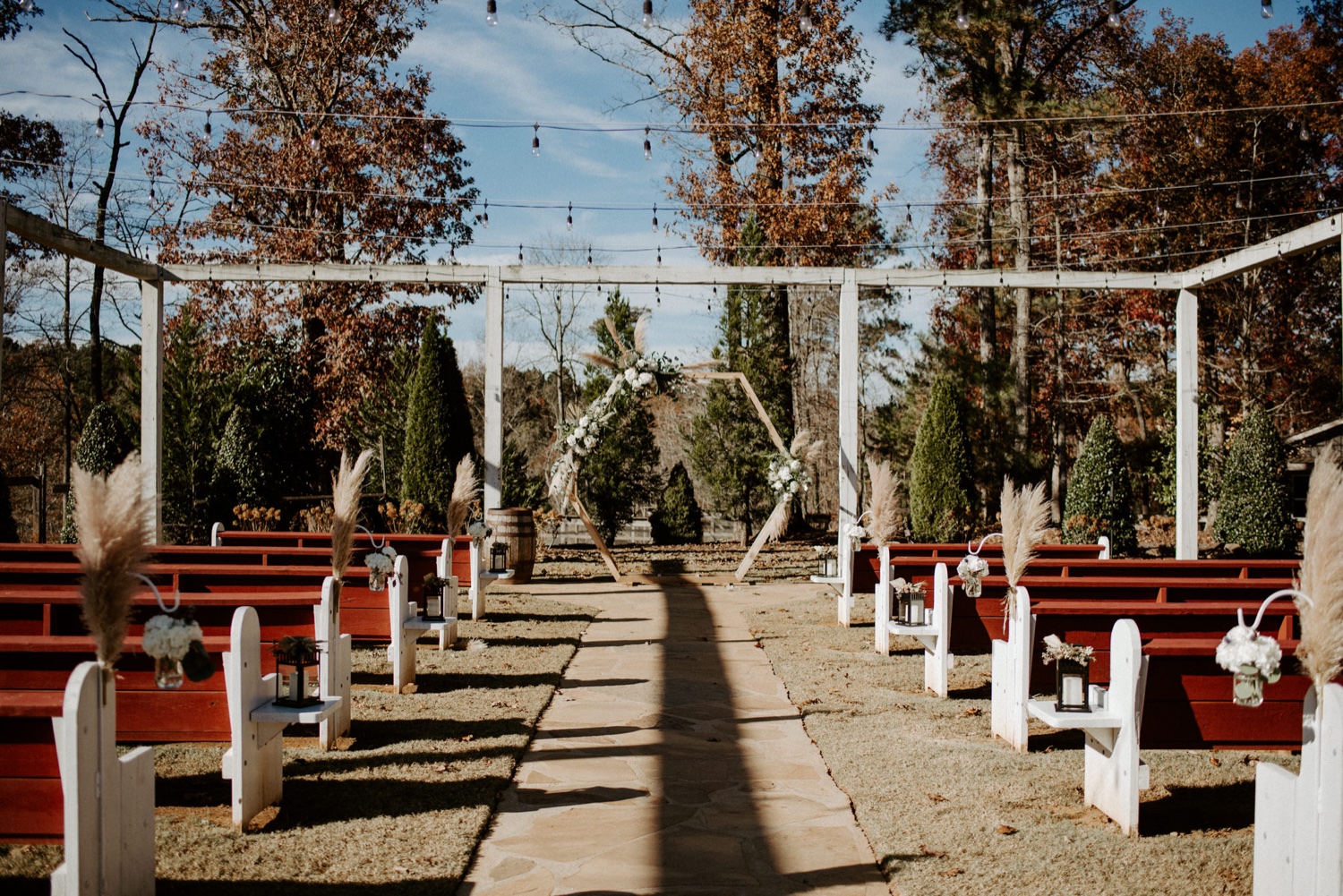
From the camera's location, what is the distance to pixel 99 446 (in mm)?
14414

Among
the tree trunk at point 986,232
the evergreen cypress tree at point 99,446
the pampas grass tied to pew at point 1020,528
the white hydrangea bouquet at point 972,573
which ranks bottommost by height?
the white hydrangea bouquet at point 972,573

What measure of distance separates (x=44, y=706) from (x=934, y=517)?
15619mm

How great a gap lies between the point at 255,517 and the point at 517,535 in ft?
15.1

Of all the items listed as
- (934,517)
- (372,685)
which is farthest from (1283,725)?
(934,517)

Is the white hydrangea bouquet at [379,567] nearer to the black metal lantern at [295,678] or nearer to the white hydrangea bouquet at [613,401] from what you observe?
the black metal lantern at [295,678]

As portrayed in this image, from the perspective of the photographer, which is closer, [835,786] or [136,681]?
[136,681]

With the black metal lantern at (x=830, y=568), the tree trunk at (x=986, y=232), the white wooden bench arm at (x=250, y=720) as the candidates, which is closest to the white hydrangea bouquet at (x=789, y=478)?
the black metal lantern at (x=830, y=568)

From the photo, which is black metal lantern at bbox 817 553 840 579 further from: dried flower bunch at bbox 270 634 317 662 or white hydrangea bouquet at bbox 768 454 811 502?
dried flower bunch at bbox 270 634 317 662

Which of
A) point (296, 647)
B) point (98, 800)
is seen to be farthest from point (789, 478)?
point (98, 800)

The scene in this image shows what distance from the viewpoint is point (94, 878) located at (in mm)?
3447

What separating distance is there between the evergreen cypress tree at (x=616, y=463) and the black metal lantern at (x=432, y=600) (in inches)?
499

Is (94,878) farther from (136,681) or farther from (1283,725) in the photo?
(1283,725)

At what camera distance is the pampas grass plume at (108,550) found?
11.8ft

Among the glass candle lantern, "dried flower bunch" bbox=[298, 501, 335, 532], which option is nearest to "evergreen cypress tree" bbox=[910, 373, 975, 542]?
"dried flower bunch" bbox=[298, 501, 335, 532]
